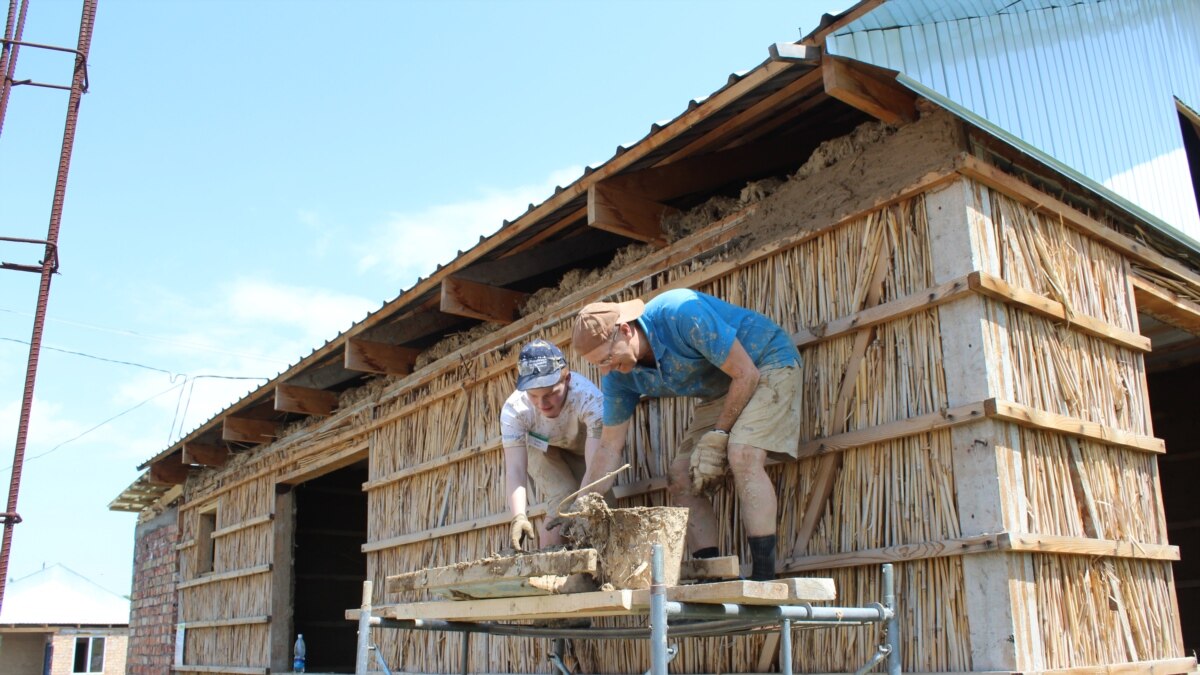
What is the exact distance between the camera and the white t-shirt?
6.01 metres

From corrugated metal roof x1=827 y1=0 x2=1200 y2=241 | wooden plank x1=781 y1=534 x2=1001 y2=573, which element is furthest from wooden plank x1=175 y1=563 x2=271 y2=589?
corrugated metal roof x1=827 y1=0 x2=1200 y2=241

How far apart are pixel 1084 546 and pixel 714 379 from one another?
1815 mm

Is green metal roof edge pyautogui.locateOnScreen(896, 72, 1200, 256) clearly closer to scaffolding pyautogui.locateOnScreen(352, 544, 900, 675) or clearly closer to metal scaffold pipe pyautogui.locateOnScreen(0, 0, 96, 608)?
scaffolding pyautogui.locateOnScreen(352, 544, 900, 675)

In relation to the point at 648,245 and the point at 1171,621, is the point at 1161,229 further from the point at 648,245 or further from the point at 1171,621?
the point at 648,245

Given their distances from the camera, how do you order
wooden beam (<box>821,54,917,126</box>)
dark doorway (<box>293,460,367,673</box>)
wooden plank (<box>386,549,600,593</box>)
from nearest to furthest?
wooden plank (<box>386,549,600,593</box>)
wooden beam (<box>821,54,917,126</box>)
dark doorway (<box>293,460,367,673</box>)

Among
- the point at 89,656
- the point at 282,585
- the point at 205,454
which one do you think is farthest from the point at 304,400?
the point at 89,656

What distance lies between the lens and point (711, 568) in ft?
15.5

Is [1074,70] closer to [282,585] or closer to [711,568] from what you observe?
[711,568]

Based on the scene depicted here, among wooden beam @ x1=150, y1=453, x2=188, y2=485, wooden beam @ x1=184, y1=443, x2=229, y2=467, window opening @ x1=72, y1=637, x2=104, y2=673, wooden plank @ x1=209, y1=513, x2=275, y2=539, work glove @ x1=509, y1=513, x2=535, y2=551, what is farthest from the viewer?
window opening @ x1=72, y1=637, x2=104, y2=673

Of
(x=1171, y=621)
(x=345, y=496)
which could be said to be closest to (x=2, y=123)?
(x=1171, y=621)

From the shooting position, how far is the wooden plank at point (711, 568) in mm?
4633

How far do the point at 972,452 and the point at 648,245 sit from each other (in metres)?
2.83

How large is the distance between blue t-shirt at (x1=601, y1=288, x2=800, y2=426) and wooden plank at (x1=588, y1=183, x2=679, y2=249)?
1.26 m

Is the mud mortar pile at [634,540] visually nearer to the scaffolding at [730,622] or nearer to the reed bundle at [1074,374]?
the scaffolding at [730,622]
